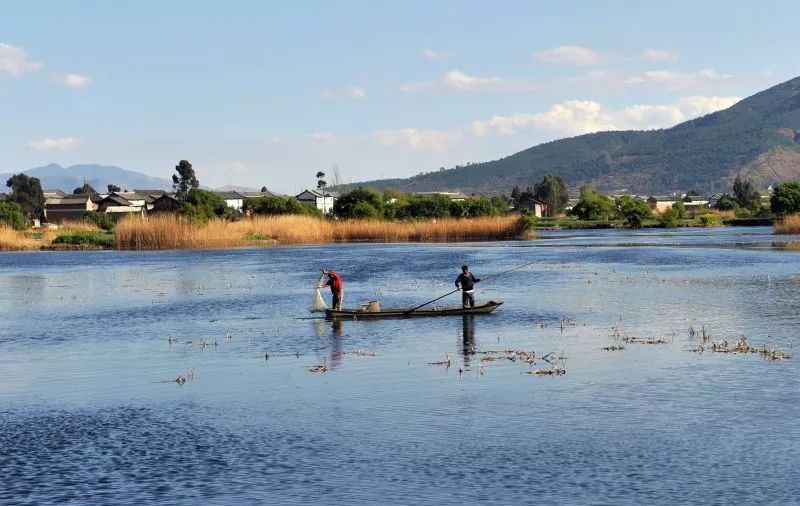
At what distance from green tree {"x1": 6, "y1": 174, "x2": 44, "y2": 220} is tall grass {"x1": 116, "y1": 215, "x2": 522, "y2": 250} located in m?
85.4

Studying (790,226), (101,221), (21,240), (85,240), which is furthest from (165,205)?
(790,226)

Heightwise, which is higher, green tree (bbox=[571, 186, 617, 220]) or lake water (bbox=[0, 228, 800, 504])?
green tree (bbox=[571, 186, 617, 220])

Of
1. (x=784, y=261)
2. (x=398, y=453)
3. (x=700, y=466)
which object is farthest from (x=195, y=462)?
(x=784, y=261)

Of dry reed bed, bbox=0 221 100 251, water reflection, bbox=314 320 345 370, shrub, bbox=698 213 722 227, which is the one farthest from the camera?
shrub, bbox=698 213 722 227

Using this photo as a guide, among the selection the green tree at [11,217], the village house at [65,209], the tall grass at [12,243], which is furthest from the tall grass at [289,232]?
the village house at [65,209]

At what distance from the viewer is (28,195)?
18250cm

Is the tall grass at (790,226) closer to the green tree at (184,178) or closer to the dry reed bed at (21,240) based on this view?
the dry reed bed at (21,240)

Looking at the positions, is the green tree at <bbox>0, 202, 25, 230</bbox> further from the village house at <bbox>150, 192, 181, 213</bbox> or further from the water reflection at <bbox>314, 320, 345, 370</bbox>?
the water reflection at <bbox>314, 320, 345, 370</bbox>

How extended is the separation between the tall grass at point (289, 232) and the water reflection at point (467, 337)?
63.0m

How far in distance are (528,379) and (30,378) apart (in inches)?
508

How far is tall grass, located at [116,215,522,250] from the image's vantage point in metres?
95.6

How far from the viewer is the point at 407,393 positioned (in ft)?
74.3

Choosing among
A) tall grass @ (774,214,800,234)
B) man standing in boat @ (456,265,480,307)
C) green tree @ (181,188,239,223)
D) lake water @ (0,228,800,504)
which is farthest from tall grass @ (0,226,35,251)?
tall grass @ (774,214,800,234)

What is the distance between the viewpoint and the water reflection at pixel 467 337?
2807 cm
